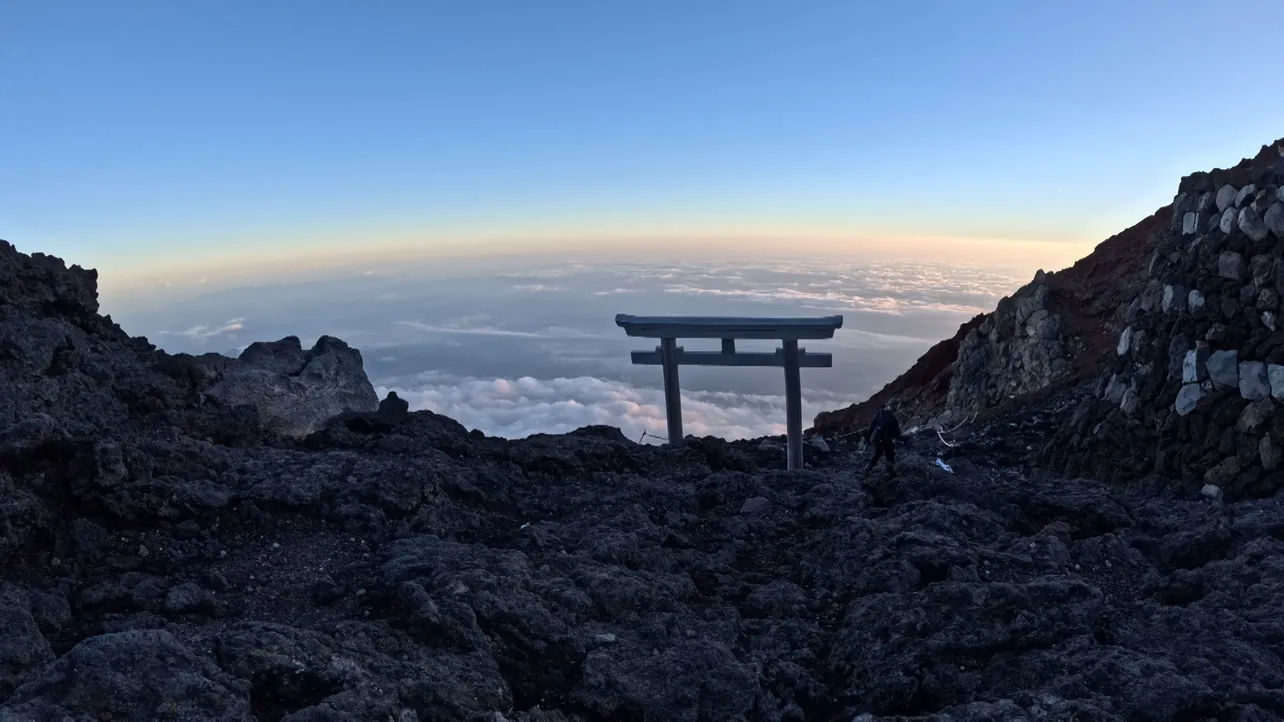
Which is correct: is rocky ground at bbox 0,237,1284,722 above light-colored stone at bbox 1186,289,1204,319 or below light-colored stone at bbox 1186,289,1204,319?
below

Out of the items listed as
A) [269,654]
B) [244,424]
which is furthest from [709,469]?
[269,654]

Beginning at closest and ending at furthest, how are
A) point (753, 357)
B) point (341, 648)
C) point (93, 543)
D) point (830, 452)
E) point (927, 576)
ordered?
point (341, 648) < point (93, 543) < point (927, 576) < point (753, 357) < point (830, 452)

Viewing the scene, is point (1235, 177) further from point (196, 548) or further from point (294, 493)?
point (196, 548)

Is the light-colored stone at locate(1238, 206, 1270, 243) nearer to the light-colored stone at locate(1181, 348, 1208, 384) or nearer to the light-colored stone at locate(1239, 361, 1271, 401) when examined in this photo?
the light-colored stone at locate(1181, 348, 1208, 384)

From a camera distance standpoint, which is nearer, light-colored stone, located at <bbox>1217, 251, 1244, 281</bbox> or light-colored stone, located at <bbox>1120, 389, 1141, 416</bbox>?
light-colored stone, located at <bbox>1217, 251, 1244, 281</bbox>

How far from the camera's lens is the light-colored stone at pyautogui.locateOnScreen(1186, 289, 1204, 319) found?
915 cm

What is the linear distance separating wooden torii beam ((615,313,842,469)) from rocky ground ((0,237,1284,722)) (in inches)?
116

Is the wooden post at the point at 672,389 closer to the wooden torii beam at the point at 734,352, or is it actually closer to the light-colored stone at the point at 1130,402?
the wooden torii beam at the point at 734,352

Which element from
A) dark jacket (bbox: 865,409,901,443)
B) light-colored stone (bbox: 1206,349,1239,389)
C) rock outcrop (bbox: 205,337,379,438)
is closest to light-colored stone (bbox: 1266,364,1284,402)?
light-colored stone (bbox: 1206,349,1239,389)

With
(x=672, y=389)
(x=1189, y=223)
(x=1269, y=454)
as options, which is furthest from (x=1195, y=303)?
(x=672, y=389)

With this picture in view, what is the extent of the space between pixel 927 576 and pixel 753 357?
19.3 feet

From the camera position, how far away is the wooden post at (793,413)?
37.4 feet

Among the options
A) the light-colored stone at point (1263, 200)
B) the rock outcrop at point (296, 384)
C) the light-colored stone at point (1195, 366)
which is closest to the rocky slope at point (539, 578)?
the rock outcrop at point (296, 384)

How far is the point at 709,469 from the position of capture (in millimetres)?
9352
